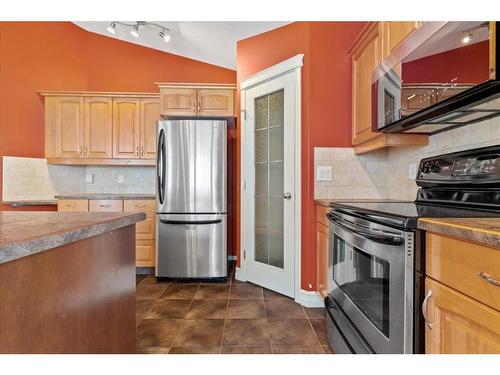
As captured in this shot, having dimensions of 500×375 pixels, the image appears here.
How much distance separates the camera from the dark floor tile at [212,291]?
2.46 meters

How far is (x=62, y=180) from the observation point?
3404 mm

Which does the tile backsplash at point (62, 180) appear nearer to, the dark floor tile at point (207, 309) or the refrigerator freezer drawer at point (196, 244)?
the refrigerator freezer drawer at point (196, 244)

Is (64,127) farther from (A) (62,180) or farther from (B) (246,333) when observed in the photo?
(B) (246,333)

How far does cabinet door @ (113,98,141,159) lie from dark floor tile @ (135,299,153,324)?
1851 millimetres

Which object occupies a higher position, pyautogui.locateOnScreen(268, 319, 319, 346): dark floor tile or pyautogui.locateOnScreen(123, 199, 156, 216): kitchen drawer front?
pyautogui.locateOnScreen(123, 199, 156, 216): kitchen drawer front

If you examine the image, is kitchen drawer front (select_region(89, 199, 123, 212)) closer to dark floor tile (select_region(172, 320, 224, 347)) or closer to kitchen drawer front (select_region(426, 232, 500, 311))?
dark floor tile (select_region(172, 320, 224, 347))

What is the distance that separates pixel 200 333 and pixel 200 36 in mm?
3231

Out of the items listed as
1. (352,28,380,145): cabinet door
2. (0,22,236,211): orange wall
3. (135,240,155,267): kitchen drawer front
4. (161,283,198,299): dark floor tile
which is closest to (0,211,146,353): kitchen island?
(161,283,198,299): dark floor tile

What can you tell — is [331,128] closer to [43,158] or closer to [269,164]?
[269,164]

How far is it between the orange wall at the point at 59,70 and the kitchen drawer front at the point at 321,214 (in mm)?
2613

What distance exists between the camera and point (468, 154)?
127 cm

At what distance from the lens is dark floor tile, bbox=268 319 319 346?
171 cm

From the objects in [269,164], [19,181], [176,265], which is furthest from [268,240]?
[19,181]
